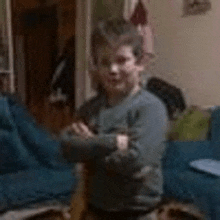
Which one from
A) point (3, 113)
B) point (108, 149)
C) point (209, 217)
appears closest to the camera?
point (108, 149)

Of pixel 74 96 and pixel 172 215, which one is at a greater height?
pixel 74 96

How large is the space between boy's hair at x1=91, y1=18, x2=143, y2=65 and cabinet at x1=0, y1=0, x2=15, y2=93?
118 millimetres

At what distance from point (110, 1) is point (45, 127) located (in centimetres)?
20

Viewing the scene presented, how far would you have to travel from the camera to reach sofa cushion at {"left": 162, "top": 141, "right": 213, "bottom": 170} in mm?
429

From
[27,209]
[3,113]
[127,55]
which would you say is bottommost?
[27,209]

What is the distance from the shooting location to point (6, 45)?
40cm

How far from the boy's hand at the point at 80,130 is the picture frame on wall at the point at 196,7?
0.22m

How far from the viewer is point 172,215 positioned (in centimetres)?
43

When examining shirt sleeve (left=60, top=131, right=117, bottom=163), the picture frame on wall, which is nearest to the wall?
the picture frame on wall

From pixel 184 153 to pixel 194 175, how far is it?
4 centimetres

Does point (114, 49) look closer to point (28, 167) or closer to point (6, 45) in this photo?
point (6, 45)

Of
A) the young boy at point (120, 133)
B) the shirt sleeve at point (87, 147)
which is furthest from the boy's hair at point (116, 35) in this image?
the shirt sleeve at point (87, 147)

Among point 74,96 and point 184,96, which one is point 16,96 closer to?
point 74,96

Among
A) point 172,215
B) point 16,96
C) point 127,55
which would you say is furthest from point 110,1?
point 172,215
